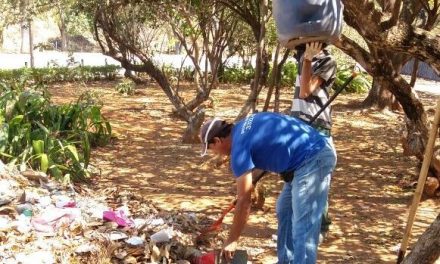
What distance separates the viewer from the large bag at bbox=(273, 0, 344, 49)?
335 cm

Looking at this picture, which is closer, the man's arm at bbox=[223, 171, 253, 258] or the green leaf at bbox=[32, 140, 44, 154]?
the man's arm at bbox=[223, 171, 253, 258]

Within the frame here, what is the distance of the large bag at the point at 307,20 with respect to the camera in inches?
132

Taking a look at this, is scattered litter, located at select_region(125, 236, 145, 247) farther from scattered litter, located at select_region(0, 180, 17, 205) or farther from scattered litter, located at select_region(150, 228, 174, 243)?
scattered litter, located at select_region(0, 180, 17, 205)

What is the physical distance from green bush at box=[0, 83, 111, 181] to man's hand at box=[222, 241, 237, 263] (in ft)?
9.90

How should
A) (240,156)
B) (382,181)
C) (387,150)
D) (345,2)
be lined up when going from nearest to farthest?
(240,156) → (345,2) → (382,181) → (387,150)

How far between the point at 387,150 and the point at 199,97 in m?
4.20

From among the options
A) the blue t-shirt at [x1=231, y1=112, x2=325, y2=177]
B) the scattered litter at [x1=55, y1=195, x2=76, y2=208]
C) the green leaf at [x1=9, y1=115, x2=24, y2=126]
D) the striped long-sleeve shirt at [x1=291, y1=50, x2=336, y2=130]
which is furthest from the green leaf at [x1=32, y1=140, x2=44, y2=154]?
the blue t-shirt at [x1=231, y1=112, x2=325, y2=177]

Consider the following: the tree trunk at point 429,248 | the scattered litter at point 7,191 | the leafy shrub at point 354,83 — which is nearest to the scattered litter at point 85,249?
the scattered litter at point 7,191

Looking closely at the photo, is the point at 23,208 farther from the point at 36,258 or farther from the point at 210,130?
the point at 210,130

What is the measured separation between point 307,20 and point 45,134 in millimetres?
3957

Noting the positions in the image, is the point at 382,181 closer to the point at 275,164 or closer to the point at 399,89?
the point at 399,89

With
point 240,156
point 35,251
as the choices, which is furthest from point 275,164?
point 35,251

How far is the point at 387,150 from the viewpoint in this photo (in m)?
9.11

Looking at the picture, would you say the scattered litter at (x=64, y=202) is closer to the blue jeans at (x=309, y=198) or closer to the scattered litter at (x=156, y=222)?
the scattered litter at (x=156, y=222)
